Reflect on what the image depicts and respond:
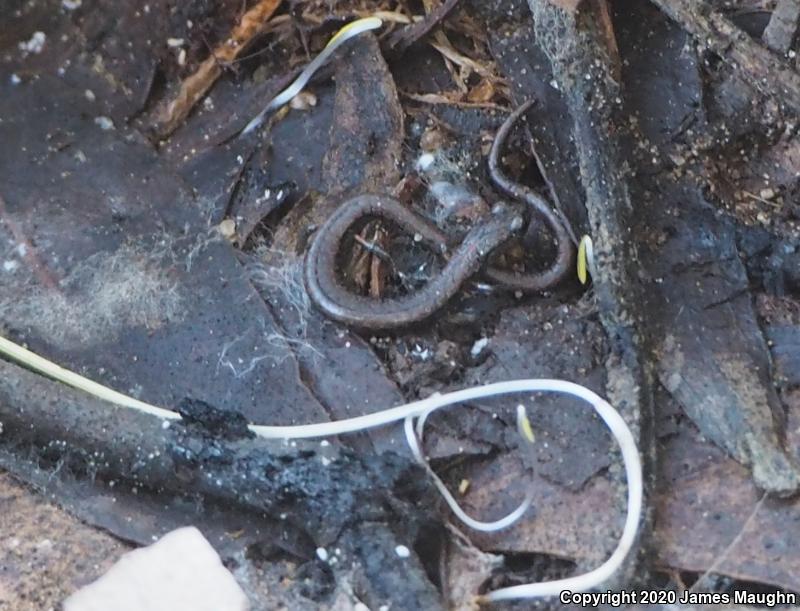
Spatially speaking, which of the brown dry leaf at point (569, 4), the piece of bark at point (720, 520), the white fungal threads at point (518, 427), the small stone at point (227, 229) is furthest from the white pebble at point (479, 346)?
the brown dry leaf at point (569, 4)

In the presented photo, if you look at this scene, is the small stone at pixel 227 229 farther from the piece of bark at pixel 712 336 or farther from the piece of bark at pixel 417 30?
the piece of bark at pixel 712 336

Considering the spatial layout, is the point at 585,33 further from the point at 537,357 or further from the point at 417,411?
the point at 417,411

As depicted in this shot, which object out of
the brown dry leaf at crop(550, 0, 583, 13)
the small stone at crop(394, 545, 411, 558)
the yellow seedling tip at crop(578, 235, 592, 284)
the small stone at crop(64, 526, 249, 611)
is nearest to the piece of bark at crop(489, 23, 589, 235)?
the yellow seedling tip at crop(578, 235, 592, 284)

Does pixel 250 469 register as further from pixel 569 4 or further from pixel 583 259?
pixel 569 4

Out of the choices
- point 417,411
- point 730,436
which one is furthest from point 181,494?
point 730,436

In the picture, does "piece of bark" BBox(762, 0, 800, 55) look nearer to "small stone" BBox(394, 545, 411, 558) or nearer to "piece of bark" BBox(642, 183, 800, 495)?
"piece of bark" BBox(642, 183, 800, 495)

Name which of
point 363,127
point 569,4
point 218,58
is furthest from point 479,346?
point 218,58
